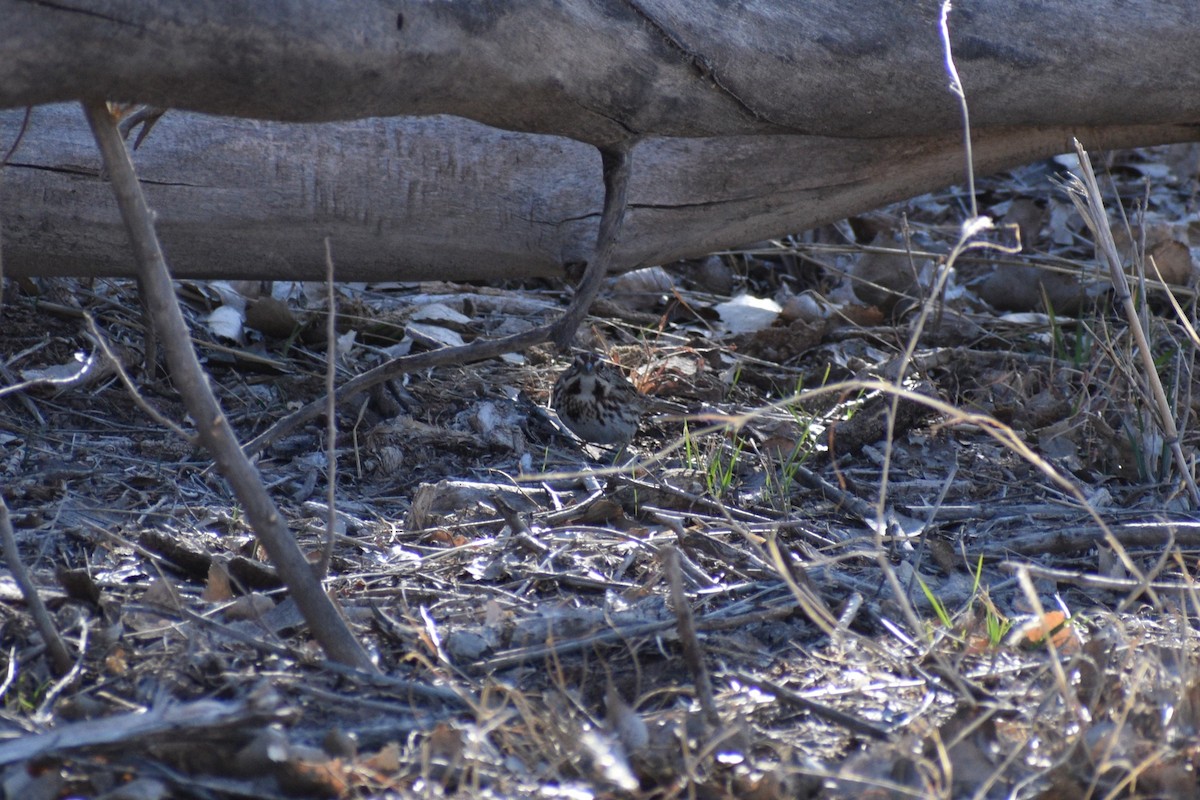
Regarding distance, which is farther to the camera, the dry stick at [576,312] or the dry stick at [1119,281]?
the dry stick at [1119,281]

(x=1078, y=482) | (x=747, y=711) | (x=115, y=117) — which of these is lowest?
(x=1078, y=482)

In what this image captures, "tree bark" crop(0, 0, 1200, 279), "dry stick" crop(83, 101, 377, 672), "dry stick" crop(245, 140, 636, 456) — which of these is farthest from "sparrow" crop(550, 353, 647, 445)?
"dry stick" crop(83, 101, 377, 672)

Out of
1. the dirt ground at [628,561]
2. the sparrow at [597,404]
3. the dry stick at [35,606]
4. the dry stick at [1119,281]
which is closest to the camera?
the dirt ground at [628,561]

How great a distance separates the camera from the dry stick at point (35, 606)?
2.27 m

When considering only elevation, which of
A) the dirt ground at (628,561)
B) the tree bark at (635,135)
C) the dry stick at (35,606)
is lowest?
the dirt ground at (628,561)

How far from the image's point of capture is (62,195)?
12.7 feet

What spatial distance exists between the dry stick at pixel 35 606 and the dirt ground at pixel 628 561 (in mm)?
54

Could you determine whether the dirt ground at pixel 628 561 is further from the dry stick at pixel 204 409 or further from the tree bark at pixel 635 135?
the tree bark at pixel 635 135

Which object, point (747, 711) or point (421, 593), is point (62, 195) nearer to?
point (421, 593)

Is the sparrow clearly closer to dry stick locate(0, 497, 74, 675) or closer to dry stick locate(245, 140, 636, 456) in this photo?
dry stick locate(245, 140, 636, 456)

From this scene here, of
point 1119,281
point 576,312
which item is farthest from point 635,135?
point 1119,281

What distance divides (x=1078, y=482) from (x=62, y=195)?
3.23 meters

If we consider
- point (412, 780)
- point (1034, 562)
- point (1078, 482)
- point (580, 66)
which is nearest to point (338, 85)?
point (580, 66)

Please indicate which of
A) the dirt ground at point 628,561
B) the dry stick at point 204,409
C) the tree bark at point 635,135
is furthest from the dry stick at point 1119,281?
the dry stick at point 204,409
